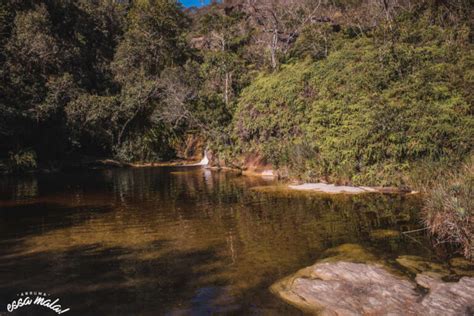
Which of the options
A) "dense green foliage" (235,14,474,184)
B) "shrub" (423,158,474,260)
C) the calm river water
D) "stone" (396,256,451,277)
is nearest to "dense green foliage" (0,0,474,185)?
"dense green foliage" (235,14,474,184)

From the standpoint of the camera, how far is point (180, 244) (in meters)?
9.52

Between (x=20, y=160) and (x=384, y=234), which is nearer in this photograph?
(x=384, y=234)

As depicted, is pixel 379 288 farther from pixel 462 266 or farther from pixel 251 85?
pixel 251 85

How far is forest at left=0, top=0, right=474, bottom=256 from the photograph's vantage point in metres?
17.3

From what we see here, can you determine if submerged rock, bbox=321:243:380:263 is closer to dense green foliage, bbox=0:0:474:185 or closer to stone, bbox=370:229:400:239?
stone, bbox=370:229:400:239

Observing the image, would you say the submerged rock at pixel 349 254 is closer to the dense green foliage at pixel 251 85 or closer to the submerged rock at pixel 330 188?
the submerged rock at pixel 330 188

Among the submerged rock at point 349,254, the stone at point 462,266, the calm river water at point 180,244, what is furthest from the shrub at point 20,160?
the stone at point 462,266

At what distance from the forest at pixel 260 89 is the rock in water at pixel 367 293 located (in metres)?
2.26

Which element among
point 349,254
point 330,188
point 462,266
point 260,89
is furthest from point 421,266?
point 260,89

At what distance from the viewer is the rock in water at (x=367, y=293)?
5516 mm

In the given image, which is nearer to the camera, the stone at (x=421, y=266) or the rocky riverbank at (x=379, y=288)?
the rocky riverbank at (x=379, y=288)

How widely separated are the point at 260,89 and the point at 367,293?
85.7 ft

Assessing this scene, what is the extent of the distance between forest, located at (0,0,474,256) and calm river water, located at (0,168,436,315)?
8.78 ft

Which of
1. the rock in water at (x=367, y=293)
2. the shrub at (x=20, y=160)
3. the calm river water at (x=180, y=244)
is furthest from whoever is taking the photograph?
the shrub at (x=20, y=160)
